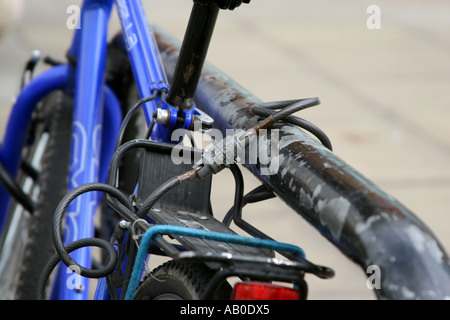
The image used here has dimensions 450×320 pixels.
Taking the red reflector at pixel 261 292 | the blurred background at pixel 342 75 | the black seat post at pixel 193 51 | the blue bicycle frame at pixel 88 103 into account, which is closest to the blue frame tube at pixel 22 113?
the blue bicycle frame at pixel 88 103

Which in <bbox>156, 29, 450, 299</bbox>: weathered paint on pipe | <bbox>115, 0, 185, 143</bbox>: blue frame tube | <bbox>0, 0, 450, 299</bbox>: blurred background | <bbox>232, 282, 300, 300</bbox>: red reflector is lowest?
<bbox>0, 0, 450, 299</bbox>: blurred background

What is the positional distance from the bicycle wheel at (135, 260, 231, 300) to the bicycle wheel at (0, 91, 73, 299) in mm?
984

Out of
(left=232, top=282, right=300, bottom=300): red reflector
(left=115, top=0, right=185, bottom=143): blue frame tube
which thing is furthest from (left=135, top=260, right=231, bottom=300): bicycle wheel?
(left=115, top=0, right=185, bottom=143): blue frame tube

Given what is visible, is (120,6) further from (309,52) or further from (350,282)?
(309,52)

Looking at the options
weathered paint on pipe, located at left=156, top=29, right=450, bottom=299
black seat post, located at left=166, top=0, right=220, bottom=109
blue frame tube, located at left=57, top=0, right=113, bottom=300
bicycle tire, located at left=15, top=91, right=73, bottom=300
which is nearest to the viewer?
weathered paint on pipe, located at left=156, top=29, right=450, bottom=299

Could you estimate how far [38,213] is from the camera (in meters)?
1.93

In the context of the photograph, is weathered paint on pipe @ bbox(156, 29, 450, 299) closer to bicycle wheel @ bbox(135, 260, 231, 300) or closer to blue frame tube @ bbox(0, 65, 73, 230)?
bicycle wheel @ bbox(135, 260, 231, 300)

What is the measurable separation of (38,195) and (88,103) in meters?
0.39

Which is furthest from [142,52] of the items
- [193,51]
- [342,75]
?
[342,75]

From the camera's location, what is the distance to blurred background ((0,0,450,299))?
3367 millimetres

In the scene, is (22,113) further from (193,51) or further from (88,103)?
(193,51)

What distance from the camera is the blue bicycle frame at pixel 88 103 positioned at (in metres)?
1.48

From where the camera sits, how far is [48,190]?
1939 mm
